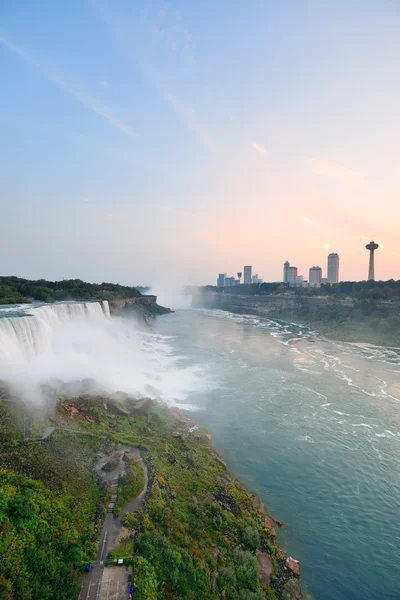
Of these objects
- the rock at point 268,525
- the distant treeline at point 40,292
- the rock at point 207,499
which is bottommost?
the rock at point 268,525

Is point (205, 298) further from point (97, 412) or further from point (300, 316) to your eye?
point (97, 412)

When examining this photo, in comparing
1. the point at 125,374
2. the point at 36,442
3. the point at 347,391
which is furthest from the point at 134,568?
the point at 347,391

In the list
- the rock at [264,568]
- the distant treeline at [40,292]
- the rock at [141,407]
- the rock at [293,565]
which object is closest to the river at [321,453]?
the rock at [293,565]

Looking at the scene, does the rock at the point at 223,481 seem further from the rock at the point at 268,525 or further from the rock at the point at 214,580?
the rock at the point at 214,580

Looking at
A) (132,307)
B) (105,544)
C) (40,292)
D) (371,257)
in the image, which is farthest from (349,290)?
(105,544)

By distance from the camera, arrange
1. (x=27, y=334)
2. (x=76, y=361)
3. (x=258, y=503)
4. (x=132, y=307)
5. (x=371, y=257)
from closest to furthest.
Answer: (x=258, y=503) < (x=27, y=334) < (x=76, y=361) < (x=132, y=307) < (x=371, y=257)

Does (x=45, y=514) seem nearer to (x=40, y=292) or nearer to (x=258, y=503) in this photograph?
(x=258, y=503)

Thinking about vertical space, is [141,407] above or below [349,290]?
below
